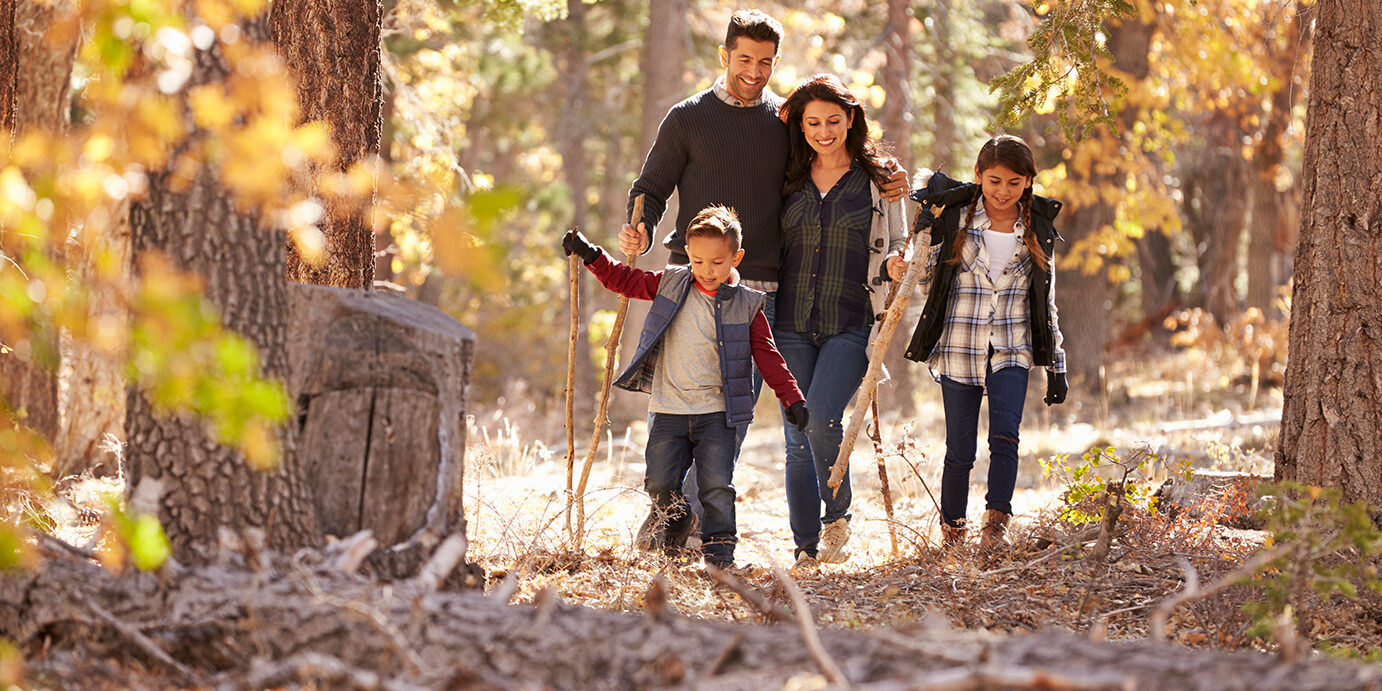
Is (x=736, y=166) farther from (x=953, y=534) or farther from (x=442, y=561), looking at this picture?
(x=442, y=561)

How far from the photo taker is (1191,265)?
25.6m

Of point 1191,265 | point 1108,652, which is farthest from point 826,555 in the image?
point 1191,265

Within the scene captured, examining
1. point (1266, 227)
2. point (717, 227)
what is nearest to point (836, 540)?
point (717, 227)

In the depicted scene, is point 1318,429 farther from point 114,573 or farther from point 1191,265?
point 1191,265

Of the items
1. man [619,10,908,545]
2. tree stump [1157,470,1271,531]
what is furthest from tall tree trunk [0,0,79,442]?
tree stump [1157,470,1271,531]

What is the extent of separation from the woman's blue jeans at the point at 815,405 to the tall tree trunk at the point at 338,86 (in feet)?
6.18

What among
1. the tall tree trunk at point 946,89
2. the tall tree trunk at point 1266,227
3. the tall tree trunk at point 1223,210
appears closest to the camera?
the tall tree trunk at point 946,89

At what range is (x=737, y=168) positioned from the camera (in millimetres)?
5016

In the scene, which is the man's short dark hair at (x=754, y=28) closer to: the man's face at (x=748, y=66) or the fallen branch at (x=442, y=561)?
the man's face at (x=748, y=66)

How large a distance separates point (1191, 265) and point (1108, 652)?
25865mm

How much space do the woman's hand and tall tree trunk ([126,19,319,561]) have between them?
9.60 feet

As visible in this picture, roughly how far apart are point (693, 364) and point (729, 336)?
0.21 meters

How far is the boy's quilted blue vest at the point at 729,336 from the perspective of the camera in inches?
181

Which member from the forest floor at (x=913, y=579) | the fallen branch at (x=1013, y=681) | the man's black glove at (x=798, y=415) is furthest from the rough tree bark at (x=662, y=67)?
the fallen branch at (x=1013, y=681)
